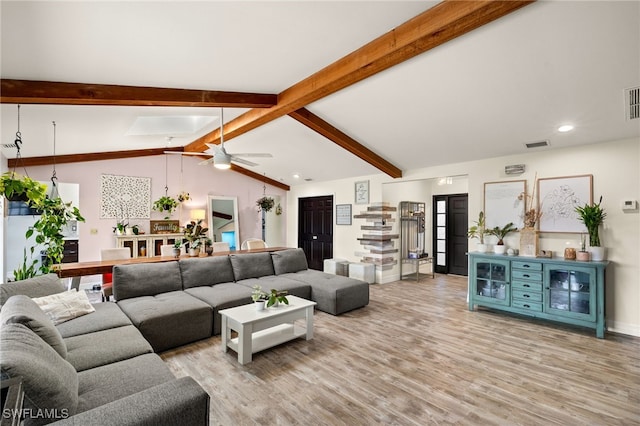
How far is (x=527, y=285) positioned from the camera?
411 centimetres

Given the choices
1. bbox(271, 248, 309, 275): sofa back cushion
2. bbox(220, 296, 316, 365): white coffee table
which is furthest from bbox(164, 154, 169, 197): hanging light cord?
bbox(220, 296, 316, 365): white coffee table

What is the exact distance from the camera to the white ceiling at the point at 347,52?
2.03 meters

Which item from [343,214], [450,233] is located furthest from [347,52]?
[450,233]

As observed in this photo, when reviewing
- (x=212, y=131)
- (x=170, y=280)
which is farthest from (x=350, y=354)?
(x=212, y=131)

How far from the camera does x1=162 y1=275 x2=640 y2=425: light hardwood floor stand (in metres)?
2.21

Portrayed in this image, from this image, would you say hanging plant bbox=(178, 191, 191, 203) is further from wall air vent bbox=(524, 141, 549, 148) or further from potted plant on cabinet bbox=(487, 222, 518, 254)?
wall air vent bbox=(524, 141, 549, 148)

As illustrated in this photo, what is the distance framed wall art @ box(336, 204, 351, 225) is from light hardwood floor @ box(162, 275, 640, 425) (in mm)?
3415

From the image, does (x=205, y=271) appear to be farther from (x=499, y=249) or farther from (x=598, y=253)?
(x=598, y=253)

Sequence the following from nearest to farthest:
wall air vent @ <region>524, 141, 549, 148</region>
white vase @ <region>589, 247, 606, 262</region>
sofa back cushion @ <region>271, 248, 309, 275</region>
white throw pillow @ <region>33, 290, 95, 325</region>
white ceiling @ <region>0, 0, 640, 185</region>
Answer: white ceiling @ <region>0, 0, 640, 185</region> → white throw pillow @ <region>33, 290, 95, 325</region> → white vase @ <region>589, 247, 606, 262</region> → wall air vent @ <region>524, 141, 549, 148</region> → sofa back cushion @ <region>271, 248, 309, 275</region>

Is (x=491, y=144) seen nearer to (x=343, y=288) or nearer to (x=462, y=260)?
(x=343, y=288)

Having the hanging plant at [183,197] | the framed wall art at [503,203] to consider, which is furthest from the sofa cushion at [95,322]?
the framed wall art at [503,203]

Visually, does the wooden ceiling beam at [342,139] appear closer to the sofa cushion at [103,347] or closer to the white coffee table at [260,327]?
the white coffee table at [260,327]

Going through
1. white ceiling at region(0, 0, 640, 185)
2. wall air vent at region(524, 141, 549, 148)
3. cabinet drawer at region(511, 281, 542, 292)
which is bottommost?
cabinet drawer at region(511, 281, 542, 292)

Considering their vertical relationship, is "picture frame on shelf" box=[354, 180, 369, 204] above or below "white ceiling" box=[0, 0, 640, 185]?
below
